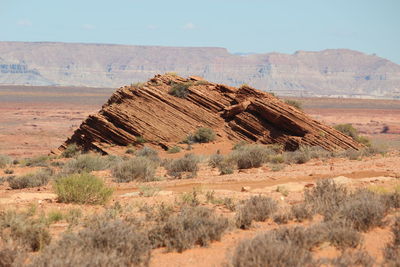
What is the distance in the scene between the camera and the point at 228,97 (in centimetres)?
2989

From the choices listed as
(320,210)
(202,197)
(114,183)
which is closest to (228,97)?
(114,183)

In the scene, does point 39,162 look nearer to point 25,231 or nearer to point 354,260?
point 25,231

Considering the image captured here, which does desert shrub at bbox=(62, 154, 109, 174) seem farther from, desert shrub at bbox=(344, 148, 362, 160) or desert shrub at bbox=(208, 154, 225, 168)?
desert shrub at bbox=(344, 148, 362, 160)

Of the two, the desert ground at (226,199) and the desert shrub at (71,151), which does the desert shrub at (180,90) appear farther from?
the desert shrub at (71,151)

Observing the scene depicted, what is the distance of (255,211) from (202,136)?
59.9ft

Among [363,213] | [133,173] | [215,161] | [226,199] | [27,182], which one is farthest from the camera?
[215,161]

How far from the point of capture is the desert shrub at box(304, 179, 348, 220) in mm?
8875

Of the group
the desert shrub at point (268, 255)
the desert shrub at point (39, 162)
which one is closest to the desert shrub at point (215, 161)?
the desert shrub at point (39, 162)

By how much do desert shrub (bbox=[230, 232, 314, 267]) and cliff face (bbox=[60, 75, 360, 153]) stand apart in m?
19.4

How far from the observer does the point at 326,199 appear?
9.59m

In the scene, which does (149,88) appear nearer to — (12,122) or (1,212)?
(1,212)

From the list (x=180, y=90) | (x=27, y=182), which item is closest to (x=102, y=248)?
(x=27, y=182)

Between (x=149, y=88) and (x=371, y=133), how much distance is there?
1804 inches

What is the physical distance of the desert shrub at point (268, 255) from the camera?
607 cm
